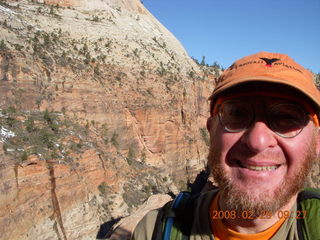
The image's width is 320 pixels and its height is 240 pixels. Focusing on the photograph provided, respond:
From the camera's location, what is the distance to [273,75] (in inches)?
59.4

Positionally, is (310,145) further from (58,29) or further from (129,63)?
(58,29)

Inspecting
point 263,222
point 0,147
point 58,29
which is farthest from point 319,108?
point 58,29

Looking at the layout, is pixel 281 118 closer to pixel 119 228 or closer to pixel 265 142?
pixel 265 142

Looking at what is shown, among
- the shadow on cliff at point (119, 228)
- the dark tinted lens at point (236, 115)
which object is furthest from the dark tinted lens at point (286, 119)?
the shadow on cliff at point (119, 228)

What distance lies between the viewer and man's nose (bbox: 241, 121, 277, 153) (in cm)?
154

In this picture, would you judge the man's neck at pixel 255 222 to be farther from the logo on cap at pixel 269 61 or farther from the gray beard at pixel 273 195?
the logo on cap at pixel 269 61

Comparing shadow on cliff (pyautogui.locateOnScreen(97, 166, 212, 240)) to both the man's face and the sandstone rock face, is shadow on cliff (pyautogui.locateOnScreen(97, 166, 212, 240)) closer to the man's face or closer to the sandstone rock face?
the sandstone rock face

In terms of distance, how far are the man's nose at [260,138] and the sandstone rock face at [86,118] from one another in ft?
33.2

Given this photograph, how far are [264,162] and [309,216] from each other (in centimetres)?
45

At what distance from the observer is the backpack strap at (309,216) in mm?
1544

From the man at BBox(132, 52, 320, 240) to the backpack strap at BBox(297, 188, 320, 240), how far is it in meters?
0.01

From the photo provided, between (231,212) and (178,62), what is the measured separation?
113ft
